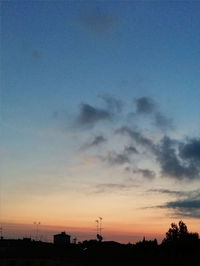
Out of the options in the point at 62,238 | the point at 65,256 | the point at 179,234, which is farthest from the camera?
the point at 179,234

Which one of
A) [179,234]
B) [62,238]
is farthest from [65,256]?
[179,234]

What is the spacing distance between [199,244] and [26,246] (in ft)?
181

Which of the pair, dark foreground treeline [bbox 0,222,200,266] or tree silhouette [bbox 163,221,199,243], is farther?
tree silhouette [bbox 163,221,199,243]

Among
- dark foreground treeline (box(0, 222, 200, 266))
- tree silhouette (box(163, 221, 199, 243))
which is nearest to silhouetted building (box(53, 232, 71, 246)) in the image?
dark foreground treeline (box(0, 222, 200, 266))

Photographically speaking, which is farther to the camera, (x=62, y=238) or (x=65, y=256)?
(x=62, y=238)

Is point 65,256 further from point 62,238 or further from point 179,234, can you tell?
point 179,234

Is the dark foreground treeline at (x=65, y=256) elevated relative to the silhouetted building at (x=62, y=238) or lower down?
lower down

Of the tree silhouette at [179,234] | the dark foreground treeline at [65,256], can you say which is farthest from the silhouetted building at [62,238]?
the tree silhouette at [179,234]

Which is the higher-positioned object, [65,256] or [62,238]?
[62,238]

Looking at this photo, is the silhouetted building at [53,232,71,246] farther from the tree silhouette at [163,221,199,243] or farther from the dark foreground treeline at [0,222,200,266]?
the tree silhouette at [163,221,199,243]

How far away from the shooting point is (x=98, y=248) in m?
78.0

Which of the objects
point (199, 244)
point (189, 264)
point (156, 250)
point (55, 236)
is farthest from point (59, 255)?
point (199, 244)

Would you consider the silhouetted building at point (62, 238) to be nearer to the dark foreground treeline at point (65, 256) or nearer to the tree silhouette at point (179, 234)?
the dark foreground treeline at point (65, 256)

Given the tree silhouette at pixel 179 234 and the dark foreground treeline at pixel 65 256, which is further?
the tree silhouette at pixel 179 234
